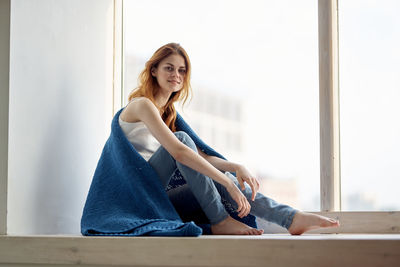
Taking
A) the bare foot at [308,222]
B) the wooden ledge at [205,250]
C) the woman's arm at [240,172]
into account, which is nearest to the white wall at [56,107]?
the wooden ledge at [205,250]

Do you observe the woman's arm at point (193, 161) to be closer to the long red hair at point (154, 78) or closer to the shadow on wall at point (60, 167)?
the long red hair at point (154, 78)

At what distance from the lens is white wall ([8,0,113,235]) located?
1.74m

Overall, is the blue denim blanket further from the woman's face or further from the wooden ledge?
the woman's face

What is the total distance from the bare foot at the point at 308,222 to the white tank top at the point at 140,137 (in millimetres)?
541

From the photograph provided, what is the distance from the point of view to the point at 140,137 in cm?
189

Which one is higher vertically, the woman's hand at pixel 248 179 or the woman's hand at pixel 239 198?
the woman's hand at pixel 248 179

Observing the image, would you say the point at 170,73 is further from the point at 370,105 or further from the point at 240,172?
the point at 370,105

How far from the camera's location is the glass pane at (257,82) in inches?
83.9

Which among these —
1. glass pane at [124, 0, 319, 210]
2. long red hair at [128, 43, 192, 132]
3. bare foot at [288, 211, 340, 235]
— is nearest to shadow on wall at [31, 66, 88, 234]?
long red hair at [128, 43, 192, 132]

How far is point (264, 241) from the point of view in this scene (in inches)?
53.0

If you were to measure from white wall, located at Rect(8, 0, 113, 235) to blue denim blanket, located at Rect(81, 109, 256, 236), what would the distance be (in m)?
0.19

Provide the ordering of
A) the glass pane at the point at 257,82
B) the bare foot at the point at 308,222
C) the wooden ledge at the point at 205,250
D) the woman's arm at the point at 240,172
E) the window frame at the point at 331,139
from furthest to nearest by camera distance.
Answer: the glass pane at the point at 257,82 → the window frame at the point at 331,139 → the woman's arm at the point at 240,172 → the bare foot at the point at 308,222 → the wooden ledge at the point at 205,250

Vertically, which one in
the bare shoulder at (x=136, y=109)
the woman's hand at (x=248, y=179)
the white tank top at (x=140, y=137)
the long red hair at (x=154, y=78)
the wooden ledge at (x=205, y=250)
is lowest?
the wooden ledge at (x=205, y=250)

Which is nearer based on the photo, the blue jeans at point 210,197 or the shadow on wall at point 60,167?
the blue jeans at point 210,197
